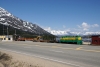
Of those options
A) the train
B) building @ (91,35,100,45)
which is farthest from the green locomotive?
building @ (91,35,100,45)

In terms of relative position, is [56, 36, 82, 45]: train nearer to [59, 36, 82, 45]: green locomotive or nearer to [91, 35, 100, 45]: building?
[59, 36, 82, 45]: green locomotive

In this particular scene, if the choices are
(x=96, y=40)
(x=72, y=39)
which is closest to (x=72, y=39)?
(x=72, y=39)

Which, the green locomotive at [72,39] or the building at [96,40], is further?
the green locomotive at [72,39]

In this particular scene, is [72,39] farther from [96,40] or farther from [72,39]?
[96,40]

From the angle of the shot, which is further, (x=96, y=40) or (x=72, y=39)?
(x=72, y=39)

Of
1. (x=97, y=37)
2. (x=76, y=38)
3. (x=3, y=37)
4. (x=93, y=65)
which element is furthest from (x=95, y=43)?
(x=3, y=37)

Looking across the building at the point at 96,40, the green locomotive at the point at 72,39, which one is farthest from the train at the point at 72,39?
the building at the point at 96,40

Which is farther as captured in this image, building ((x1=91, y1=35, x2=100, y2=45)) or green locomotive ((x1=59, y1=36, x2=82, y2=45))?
green locomotive ((x1=59, y1=36, x2=82, y2=45))

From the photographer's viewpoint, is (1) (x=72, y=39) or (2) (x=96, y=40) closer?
(2) (x=96, y=40)

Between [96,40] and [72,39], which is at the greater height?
[72,39]

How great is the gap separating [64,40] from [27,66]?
32.6 meters

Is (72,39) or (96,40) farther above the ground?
(72,39)

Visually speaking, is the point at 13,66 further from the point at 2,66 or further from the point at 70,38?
the point at 70,38

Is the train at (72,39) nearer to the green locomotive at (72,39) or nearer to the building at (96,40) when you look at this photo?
the green locomotive at (72,39)
